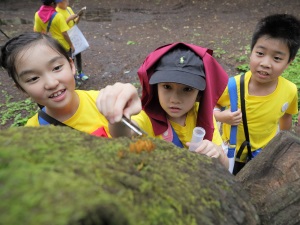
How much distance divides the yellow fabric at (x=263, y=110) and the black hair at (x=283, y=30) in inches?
Answer: 16.8

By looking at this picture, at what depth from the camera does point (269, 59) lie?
3.08 meters

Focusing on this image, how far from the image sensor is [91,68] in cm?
903

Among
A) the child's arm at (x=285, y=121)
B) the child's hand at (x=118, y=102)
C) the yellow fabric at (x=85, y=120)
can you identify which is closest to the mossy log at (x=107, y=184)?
the child's hand at (x=118, y=102)

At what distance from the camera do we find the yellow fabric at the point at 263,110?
316 centimetres

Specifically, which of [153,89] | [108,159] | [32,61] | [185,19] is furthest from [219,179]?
[185,19]

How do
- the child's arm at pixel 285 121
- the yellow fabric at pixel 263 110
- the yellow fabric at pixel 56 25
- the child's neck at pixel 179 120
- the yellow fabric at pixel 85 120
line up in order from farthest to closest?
the yellow fabric at pixel 56 25 < the child's arm at pixel 285 121 < the yellow fabric at pixel 263 110 < the child's neck at pixel 179 120 < the yellow fabric at pixel 85 120

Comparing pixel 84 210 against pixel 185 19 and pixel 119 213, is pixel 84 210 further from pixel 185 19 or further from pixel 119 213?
pixel 185 19

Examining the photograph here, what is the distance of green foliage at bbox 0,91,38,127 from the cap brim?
489cm

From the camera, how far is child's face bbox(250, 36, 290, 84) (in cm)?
305

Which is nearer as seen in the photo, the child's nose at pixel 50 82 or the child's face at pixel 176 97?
the child's nose at pixel 50 82

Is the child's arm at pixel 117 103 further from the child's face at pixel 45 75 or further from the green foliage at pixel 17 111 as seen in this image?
the green foliage at pixel 17 111

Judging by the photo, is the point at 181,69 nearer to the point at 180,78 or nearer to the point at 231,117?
the point at 180,78

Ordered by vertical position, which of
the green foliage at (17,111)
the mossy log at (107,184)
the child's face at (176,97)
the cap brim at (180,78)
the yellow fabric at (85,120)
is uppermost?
the mossy log at (107,184)

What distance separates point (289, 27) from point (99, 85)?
5.72 metres
